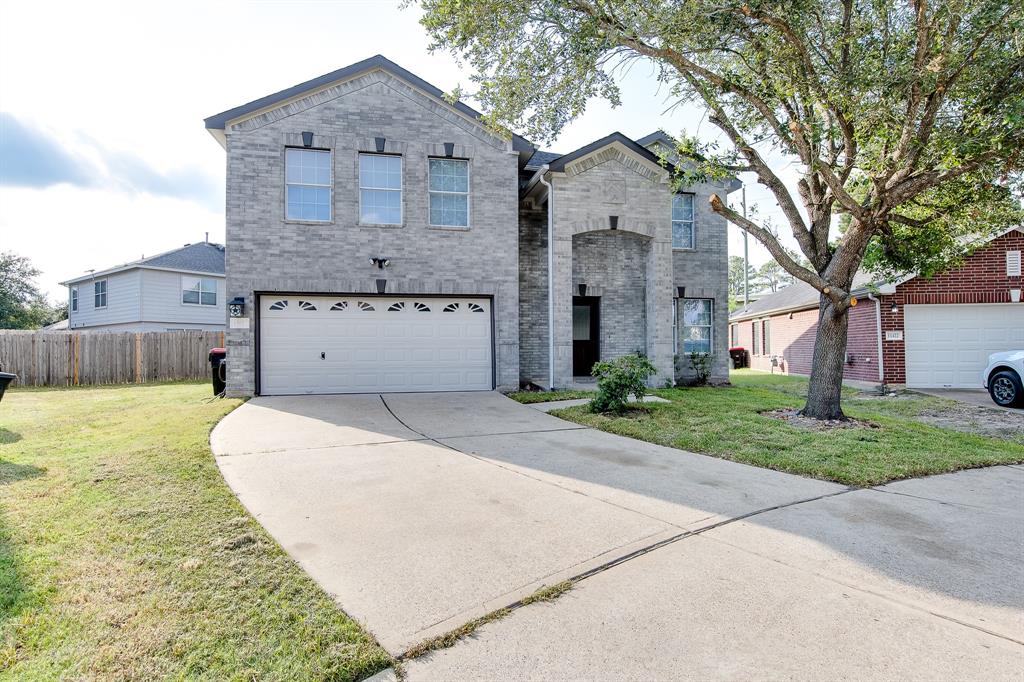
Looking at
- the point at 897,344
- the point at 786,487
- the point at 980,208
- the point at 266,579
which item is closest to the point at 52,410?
the point at 266,579

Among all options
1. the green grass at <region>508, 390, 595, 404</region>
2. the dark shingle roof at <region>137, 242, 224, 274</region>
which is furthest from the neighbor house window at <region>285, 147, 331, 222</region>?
the dark shingle roof at <region>137, 242, 224, 274</region>

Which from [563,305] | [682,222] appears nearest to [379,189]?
[563,305]

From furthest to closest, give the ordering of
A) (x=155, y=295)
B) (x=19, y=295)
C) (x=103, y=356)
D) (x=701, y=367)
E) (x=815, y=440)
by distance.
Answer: (x=19, y=295)
(x=155, y=295)
(x=103, y=356)
(x=701, y=367)
(x=815, y=440)

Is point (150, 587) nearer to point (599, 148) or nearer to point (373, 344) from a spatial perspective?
point (373, 344)

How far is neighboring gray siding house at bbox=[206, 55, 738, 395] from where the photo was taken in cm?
1166

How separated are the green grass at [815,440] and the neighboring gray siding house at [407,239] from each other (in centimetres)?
369

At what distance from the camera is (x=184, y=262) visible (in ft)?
79.8

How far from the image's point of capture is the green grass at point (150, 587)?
2426 mm

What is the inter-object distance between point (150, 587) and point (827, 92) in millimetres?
9669

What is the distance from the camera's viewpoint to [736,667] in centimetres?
242

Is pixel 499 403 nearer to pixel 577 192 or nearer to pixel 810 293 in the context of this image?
Result: pixel 577 192

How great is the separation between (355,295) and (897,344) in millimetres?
14436

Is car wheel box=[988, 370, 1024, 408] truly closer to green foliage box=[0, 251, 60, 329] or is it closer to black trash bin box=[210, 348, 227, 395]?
black trash bin box=[210, 348, 227, 395]

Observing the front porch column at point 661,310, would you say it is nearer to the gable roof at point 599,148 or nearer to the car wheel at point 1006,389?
the gable roof at point 599,148
